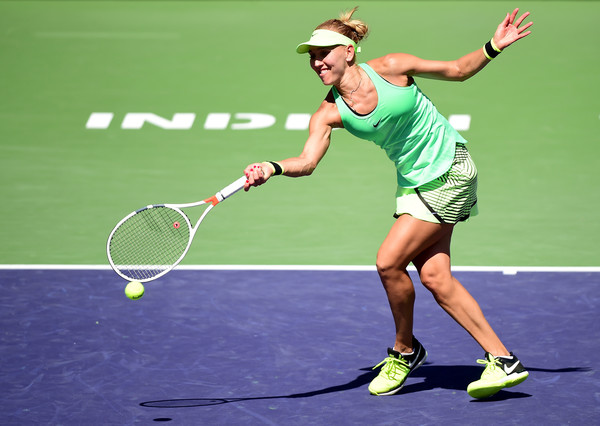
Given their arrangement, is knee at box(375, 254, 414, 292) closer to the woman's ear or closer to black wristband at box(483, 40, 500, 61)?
the woman's ear

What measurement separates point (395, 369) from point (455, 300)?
0.52 m

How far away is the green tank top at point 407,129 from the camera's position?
18.6 ft

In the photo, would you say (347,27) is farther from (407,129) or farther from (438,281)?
(438,281)

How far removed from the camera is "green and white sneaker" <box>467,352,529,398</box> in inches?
224

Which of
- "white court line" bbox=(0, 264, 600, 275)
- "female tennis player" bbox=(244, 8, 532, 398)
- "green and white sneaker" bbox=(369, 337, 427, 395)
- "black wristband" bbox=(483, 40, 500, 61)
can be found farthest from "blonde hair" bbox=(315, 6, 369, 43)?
"white court line" bbox=(0, 264, 600, 275)

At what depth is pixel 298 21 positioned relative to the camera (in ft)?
49.6

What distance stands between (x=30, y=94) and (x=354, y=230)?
5.26m

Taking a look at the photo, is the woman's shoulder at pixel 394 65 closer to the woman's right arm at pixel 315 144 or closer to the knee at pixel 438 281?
the woman's right arm at pixel 315 144

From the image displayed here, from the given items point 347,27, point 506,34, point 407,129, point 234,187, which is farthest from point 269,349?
point 506,34

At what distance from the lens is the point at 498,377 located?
5.71 meters

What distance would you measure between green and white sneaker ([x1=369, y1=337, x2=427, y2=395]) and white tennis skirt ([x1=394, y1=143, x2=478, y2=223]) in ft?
2.61

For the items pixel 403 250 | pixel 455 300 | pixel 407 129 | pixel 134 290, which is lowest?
pixel 134 290

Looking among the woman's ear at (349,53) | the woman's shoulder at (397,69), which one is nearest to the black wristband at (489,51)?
the woman's shoulder at (397,69)

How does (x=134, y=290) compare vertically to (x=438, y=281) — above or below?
below
